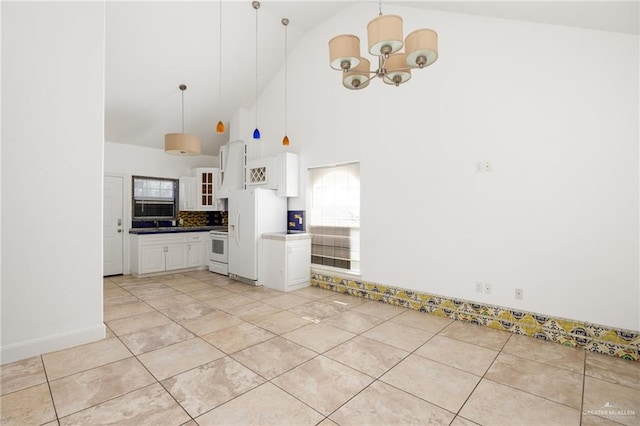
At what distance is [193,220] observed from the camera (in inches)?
272

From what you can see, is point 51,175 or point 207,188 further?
point 207,188

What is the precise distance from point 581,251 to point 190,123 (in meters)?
6.35

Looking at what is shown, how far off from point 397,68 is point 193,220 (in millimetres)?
5924

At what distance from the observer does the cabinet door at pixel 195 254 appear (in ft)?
20.3

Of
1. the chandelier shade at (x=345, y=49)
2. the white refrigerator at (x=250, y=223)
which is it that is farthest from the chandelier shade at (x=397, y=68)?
the white refrigerator at (x=250, y=223)

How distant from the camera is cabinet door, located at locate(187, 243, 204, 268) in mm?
6176

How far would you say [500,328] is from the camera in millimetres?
3186

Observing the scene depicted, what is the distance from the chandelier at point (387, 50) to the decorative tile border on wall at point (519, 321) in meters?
2.59

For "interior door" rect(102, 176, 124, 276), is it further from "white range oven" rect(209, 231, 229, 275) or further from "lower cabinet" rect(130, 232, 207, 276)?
"white range oven" rect(209, 231, 229, 275)

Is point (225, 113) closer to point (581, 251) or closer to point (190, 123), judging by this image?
point (190, 123)

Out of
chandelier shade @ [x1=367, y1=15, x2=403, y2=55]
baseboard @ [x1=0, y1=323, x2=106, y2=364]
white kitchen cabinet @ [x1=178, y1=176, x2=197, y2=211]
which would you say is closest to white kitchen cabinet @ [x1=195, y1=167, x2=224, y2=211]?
white kitchen cabinet @ [x1=178, y1=176, x2=197, y2=211]

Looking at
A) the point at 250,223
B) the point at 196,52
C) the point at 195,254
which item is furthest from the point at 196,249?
the point at 196,52

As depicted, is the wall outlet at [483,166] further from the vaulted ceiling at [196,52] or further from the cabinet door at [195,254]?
the cabinet door at [195,254]

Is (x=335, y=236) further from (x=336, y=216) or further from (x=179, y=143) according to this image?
(x=179, y=143)
